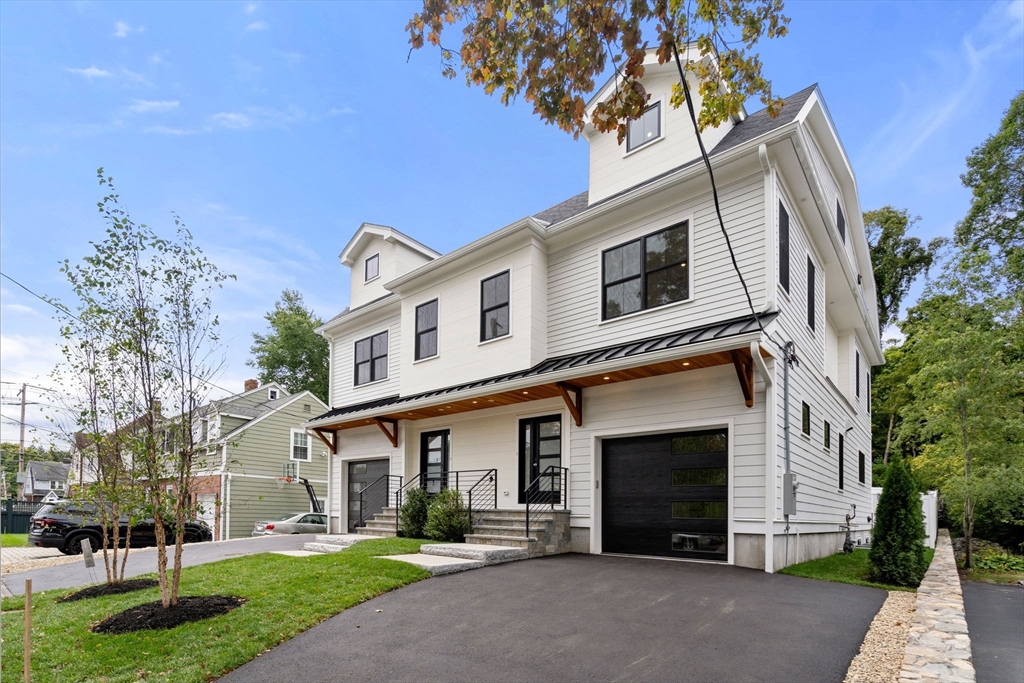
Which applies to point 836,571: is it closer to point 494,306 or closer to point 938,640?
point 938,640

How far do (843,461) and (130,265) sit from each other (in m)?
15.1

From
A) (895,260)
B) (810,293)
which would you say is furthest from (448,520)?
(895,260)

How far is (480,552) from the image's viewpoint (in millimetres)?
9602

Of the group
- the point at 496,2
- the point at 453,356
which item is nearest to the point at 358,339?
the point at 453,356

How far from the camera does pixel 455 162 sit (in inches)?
801

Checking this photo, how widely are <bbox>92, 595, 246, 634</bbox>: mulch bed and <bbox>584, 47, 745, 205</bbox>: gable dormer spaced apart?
9.82m

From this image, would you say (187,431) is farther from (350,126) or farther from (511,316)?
(350,126)

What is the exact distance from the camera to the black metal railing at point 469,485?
42.4 ft

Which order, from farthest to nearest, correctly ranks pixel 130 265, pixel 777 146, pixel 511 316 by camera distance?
pixel 511 316 < pixel 777 146 < pixel 130 265

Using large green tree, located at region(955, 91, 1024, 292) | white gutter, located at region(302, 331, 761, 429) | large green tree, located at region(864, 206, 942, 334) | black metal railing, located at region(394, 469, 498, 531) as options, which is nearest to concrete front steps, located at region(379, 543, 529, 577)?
black metal railing, located at region(394, 469, 498, 531)

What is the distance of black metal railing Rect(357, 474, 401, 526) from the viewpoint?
1572 cm

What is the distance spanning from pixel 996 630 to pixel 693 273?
6.14 meters

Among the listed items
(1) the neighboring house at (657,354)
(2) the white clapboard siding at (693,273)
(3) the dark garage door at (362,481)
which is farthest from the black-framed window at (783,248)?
(3) the dark garage door at (362,481)

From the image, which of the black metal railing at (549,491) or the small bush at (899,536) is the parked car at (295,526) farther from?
the small bush at (899,536)
